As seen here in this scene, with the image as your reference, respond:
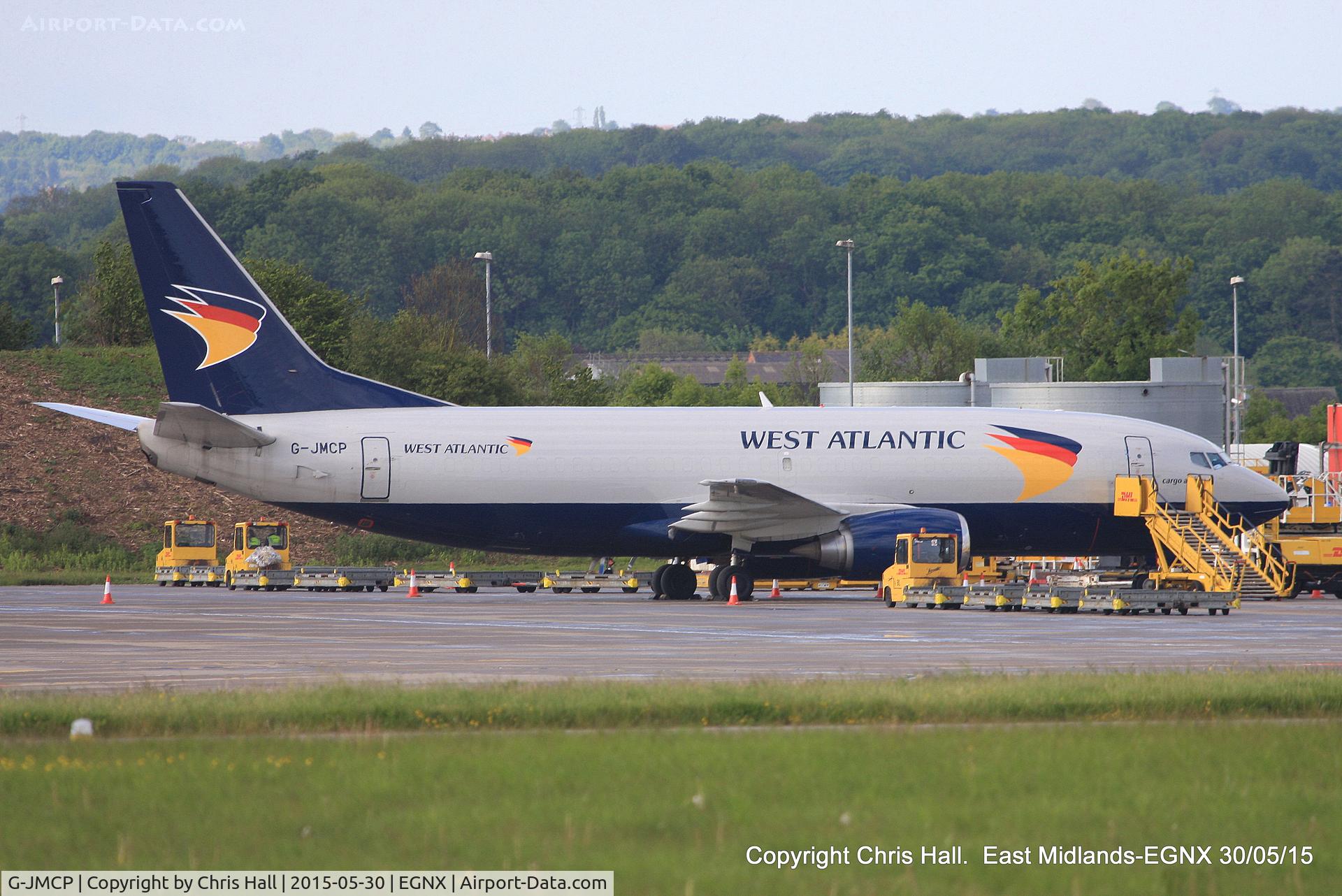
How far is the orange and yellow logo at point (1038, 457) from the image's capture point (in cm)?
3675

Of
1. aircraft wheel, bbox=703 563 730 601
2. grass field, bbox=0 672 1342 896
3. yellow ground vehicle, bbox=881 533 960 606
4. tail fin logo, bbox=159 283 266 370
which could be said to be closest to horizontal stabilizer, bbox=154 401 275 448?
tail fin logo, bbox=159 283 266 370

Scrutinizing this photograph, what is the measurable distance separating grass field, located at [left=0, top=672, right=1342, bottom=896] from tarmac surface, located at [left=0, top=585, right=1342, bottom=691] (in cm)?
323

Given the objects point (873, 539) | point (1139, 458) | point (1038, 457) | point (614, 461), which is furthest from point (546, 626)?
point (1139, 458)

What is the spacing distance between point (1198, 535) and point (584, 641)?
1821 centimetres

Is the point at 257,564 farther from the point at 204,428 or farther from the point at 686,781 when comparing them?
the point at 686,781

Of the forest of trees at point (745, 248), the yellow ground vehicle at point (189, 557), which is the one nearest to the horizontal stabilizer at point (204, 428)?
the yellow ground vehicle at point (189, 557)

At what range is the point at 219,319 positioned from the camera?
34.9 m

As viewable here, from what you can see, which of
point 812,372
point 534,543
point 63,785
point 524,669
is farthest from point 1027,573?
point 812,372

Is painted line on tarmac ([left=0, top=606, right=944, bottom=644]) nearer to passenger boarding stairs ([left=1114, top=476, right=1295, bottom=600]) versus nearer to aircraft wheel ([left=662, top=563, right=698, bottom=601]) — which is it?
aircraft wheel ([left=662, top=563, right=698, bottom=601])

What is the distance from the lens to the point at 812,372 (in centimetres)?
10088

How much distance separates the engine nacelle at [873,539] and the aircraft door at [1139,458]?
4604 mm

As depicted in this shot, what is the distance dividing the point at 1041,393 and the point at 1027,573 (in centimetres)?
1212

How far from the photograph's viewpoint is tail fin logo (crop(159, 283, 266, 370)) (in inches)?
1364

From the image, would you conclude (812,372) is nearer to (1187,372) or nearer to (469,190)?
(1187,372)
